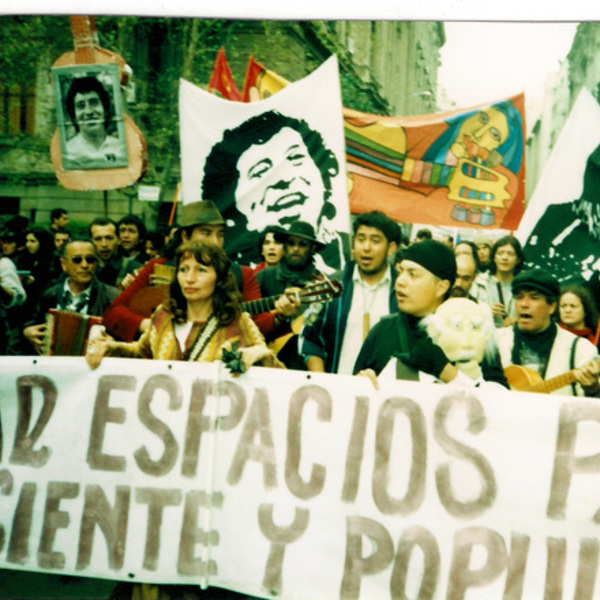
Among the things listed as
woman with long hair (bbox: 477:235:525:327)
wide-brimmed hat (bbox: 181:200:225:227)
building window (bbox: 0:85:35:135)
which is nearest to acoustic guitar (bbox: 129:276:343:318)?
wide-brimmed hat (bbox: 181:200:225:227)

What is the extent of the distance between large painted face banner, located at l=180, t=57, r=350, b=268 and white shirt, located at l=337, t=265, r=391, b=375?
546 millimetres

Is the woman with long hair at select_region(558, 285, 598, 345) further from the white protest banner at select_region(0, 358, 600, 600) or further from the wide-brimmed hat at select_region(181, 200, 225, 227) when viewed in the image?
the wide-brimmed hat at select_region(181, 200, 225, 227)

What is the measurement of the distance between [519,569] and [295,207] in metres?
2.93

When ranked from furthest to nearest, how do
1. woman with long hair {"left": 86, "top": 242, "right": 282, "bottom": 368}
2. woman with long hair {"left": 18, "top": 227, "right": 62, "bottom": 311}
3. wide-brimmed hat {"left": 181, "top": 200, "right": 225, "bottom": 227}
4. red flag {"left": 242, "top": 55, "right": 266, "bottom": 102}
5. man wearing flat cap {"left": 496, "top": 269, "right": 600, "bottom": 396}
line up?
woman with long hair {"left": 18, "top": 227, "right": 62, "bottom": 311} < red flag {"left": 242, "top": 55, "right": 266, "bottom": 102} < wide-brimmed hat {"left": 181, "top": 200, "right": 225, "bottom": 227} < man wearing flat cap {"left": 496, "top": 269, "right": 600, "bottom": 396} < woman with long hair {"left": 86, "top": 242, "right": 282, "bottom": 368}

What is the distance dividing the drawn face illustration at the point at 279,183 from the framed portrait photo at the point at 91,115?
841mm

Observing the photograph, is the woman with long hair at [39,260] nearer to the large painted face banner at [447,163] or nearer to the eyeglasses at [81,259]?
the eyeglasses at [81,259]

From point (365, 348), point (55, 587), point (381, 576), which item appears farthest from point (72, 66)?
point (381, 576)

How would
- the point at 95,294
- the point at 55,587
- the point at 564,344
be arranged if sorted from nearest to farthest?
1. the point at 55,587
2. the point at 564,344
3. the point at 95,294

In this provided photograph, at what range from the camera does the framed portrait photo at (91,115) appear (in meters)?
5.71

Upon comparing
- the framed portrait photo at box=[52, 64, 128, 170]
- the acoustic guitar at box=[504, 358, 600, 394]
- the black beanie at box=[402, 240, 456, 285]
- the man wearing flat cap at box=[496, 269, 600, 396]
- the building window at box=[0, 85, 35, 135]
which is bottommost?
the acoustic guitar at box=[504, 358, 600, 394]

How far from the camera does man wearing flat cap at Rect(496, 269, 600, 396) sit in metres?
4.69

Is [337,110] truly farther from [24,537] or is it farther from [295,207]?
[24,537]

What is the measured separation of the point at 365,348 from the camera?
15.1 feet

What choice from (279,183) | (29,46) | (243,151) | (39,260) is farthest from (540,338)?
(29,46)
